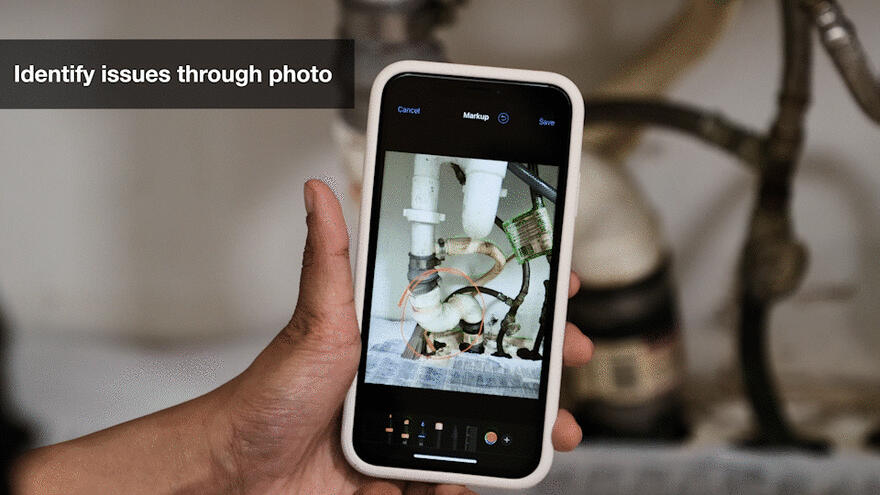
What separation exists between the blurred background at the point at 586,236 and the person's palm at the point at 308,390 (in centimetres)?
23

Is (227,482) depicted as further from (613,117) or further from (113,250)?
(613,117)

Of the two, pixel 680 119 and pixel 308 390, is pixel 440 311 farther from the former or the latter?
pixel 680 119

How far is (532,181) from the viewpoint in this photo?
39cm

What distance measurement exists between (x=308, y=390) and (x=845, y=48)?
0.57 meters

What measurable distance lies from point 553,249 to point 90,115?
508mm

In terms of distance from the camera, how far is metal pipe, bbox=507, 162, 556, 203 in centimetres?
39

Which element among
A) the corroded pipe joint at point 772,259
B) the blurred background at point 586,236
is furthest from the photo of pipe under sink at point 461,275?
the corroded pipe joint at point 772,259

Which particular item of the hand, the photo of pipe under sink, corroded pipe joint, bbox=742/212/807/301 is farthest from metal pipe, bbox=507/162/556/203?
corroded pipe joint, bbox=742/212/807/301

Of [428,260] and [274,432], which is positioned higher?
[428,260]

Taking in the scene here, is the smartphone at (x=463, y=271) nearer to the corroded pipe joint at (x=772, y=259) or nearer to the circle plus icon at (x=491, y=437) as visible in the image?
the circle plus icon at (x=491, y=437)

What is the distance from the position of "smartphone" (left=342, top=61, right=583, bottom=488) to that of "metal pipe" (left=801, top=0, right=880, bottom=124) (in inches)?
13.4

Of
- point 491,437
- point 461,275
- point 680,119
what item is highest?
point 680,119

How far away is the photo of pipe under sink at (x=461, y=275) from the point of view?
15.4 inches

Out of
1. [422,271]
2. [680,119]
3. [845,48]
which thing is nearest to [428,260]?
[422,271]
